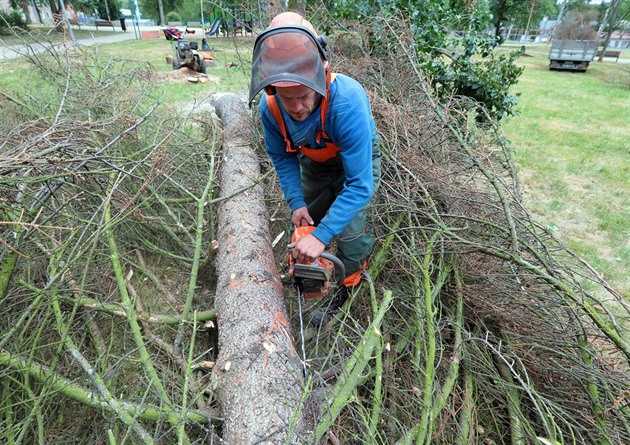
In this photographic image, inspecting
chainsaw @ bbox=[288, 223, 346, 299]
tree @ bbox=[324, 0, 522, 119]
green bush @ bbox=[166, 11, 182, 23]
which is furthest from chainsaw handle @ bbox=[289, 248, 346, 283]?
green bush @ bbox=[166, 11, 182, 23]

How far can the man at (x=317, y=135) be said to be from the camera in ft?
4.68

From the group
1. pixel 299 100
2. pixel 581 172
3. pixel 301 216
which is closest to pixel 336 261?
pixel 301 216

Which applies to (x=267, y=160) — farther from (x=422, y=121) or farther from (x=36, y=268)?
(x=36, y=268)

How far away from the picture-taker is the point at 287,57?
141 centimetres

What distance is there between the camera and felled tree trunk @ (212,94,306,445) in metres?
1.42

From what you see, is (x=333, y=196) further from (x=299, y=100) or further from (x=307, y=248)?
(x=299, y=100)

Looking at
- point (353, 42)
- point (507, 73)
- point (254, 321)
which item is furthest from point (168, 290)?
point (507, 73)

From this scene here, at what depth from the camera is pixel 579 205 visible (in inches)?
151

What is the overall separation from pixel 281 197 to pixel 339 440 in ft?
5.87

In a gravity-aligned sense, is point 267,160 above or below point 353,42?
below

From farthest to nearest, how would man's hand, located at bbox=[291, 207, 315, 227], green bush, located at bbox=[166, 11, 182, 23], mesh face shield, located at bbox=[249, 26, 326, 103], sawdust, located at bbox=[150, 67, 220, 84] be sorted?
green bush, located at bbox=[166, 11, 182, 23], sawdust, located at bbox=[150, 67, 220, 84], man's hand, located at bbox=[291, 207, 315, 227], mesh face shield, located at bbox=[249, 26, 326, 103]

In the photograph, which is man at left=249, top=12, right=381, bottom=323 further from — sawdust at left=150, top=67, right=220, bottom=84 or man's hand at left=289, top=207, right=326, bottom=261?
sawdust at left=150, top=67, right=220, bottom=84

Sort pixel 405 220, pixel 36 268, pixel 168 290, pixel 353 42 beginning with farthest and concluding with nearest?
pixel 353 42, pixel 168 290, pixel 405 220, pixel 36 268

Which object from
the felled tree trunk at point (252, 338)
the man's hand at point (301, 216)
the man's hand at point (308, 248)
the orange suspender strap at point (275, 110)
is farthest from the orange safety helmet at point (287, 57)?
the felled tree trunk at point (252, 338)
